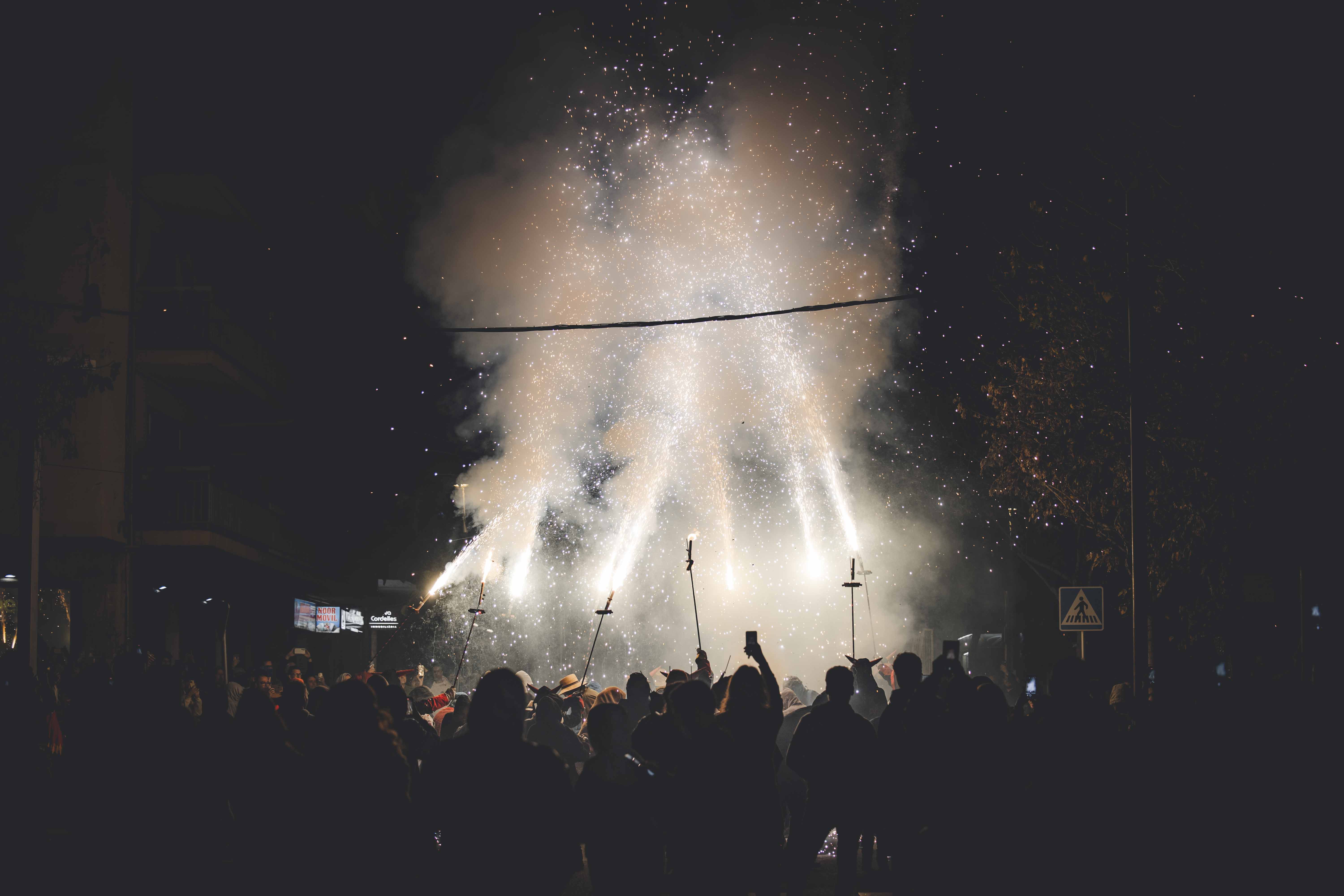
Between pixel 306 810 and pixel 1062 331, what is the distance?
1641 cm

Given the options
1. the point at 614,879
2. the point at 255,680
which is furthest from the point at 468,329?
the point at 614,879

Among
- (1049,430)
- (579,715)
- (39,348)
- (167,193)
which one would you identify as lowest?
(579,715)

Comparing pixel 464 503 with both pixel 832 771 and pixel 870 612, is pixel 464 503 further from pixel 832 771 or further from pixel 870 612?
pixel 832 771

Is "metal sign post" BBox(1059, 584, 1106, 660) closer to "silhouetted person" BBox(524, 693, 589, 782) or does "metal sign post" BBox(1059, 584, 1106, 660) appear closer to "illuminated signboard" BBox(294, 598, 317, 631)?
"silhouetted person" BBox(524, 693, 589, 782)

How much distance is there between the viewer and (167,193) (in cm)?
2322

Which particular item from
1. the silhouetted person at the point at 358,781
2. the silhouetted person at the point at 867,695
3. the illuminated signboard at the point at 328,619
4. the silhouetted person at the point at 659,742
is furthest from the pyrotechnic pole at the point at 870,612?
the silhouetted person at the point at 358,781

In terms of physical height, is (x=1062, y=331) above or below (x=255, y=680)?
above

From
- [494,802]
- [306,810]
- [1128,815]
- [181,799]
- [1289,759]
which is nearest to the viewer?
[494,802]

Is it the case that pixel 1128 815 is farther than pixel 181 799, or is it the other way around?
pixel 181 799

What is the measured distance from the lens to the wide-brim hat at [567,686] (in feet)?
47.2

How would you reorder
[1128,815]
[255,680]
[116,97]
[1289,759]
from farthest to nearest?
1. [116,97]
2. [255,680]
3. [1289,759]
4. [1128,815]

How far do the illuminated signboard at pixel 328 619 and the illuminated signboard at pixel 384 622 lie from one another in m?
5.60

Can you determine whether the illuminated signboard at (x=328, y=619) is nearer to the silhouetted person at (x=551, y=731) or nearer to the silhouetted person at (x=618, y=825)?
the silhouetted person at (x=551, y=731)

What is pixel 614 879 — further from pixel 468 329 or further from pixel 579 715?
pixel 468 329
